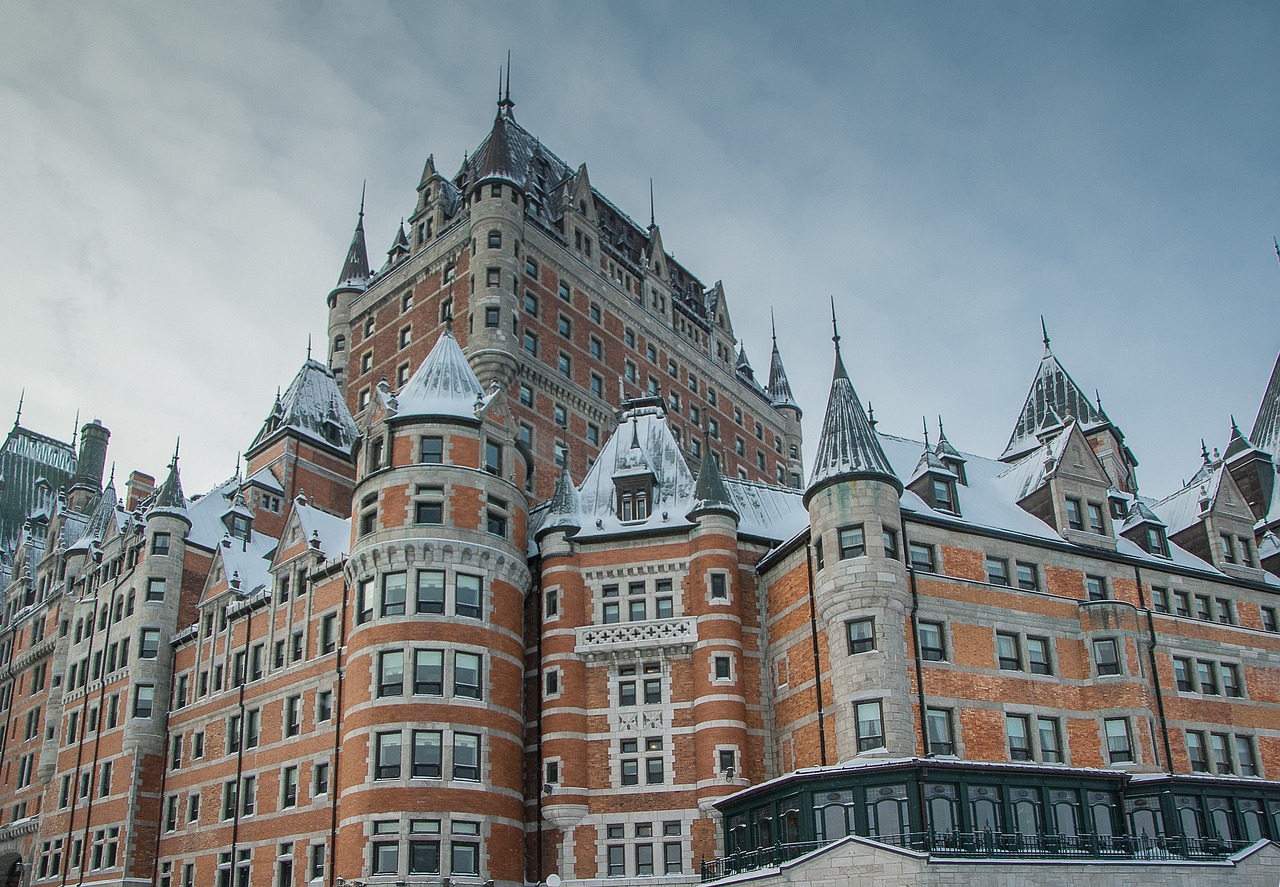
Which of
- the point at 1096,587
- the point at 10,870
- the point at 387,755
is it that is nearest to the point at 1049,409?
the point at 1096,587

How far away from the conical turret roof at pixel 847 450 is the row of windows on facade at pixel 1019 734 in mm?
9245

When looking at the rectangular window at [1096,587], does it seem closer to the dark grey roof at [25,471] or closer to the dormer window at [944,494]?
the dormer window at [944,494]

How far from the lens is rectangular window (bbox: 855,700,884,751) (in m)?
47.4

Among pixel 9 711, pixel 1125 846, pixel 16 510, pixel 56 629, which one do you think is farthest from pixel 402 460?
Answer: pixel 16 510

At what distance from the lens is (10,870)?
271 ft

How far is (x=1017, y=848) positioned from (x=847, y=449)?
16.8 metres

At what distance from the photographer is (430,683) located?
53.1m

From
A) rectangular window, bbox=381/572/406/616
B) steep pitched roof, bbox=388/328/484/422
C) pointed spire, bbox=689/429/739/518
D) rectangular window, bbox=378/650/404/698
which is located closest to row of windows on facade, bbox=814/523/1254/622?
pointed spire, bbox=689/429/739/518

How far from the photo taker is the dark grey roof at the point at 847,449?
170ft

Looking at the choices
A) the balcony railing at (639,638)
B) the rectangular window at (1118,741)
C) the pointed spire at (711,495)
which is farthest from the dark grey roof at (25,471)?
the rectangular window at (1118,741)

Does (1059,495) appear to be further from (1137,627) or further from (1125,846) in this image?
(1125,846)

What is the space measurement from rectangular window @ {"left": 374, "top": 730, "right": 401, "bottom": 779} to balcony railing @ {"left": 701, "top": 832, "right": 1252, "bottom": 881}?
1289cm

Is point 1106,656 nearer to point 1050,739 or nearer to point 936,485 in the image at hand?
point 1050,739

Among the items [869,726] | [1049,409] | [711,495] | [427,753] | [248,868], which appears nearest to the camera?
[869,726]
